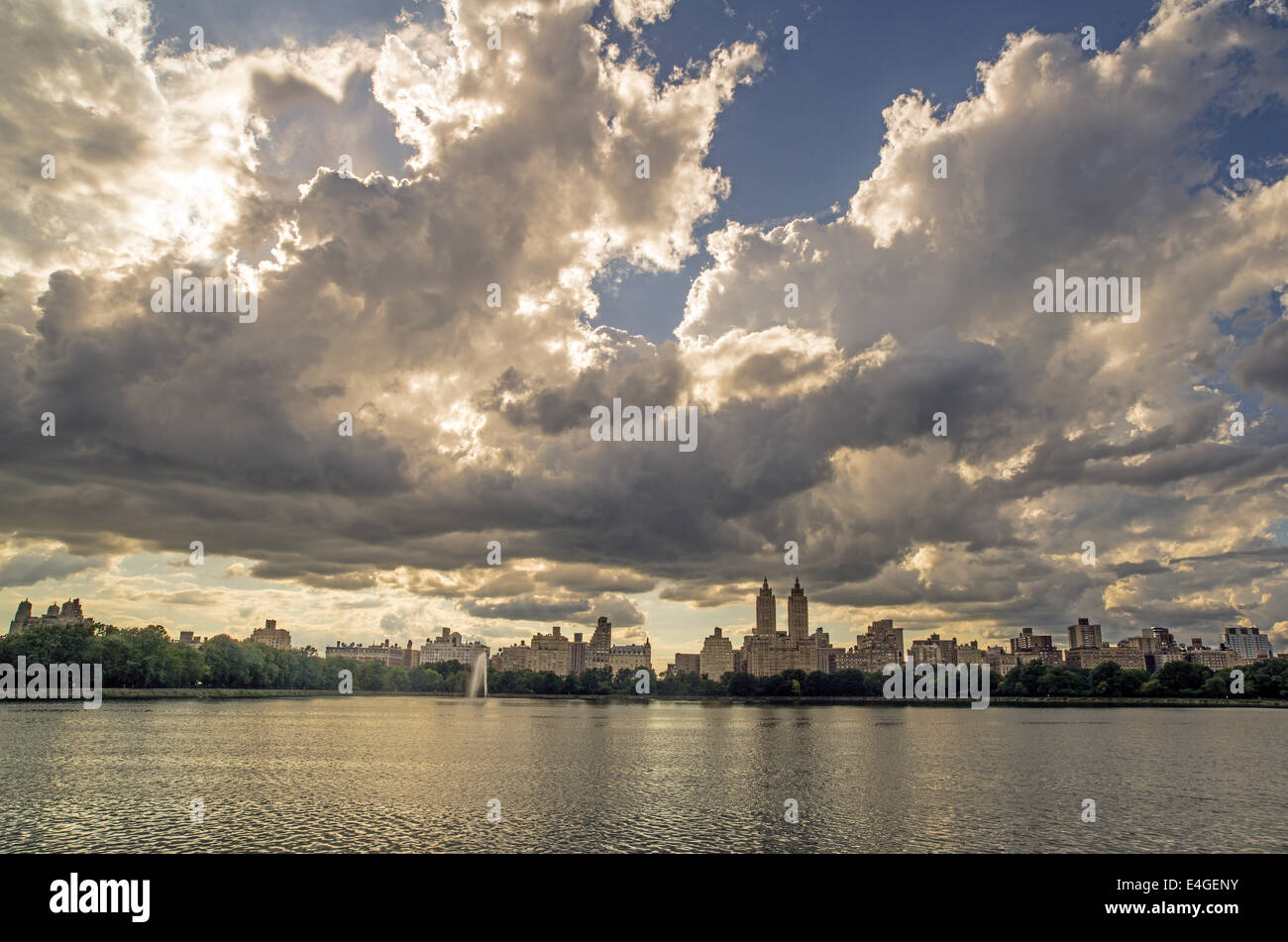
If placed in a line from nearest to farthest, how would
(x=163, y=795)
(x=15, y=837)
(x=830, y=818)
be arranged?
(x=15, y=837) < (x=830, y=818) < (x=163, y=795)

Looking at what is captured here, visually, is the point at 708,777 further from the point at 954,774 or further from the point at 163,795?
the point at 163,795

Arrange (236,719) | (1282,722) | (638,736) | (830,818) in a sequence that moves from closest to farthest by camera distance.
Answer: (830,818) < (638,736) < (236,719) < (1282,722)

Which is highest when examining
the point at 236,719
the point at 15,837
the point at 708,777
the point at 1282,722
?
the point at 15,837

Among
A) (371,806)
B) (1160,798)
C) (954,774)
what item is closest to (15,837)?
(371,806)

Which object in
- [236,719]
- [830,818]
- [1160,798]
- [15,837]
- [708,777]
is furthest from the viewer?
[236,719]

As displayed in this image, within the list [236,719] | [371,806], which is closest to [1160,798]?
[371,806]

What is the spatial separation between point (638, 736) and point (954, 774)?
49.2 metres

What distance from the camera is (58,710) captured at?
137 m

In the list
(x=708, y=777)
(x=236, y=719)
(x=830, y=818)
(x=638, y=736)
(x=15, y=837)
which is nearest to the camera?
(x=15, y=837)
